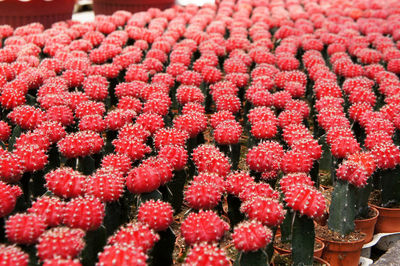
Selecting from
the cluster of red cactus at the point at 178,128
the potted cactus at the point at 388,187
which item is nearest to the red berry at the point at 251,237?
the cluster of red cactus at the point at 178,128

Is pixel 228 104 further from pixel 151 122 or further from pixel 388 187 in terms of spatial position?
pixel 388 187

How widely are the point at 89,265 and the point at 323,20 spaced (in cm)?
539

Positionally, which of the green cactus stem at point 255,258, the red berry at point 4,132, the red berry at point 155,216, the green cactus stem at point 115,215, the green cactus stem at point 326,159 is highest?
the red berry at point 155,216

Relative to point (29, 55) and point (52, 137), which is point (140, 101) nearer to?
point (52, 137)

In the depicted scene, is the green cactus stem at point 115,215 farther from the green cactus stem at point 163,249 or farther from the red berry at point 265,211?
the red berry at point 265,211

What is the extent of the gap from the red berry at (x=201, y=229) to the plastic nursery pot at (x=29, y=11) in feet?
17.6

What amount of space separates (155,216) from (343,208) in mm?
1215

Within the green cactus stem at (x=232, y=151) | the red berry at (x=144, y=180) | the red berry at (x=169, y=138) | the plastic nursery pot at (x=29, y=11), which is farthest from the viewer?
the plastic nursery pot at (x=29, y=11)

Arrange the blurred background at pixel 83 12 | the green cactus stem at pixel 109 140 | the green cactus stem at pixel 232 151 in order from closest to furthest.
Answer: the green cactus stem at pixel 232 151, the green cactus stem at pixel 109 140, the blurred background at pixel 83 12

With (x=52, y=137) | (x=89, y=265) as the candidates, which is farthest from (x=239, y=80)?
(x=89, y=265)

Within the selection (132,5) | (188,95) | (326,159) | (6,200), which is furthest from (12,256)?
(132,5)

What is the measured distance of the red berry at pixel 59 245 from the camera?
199 cm

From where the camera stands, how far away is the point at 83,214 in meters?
2.20

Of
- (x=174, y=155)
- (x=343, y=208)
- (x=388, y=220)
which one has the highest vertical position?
(x=174, y=155)
